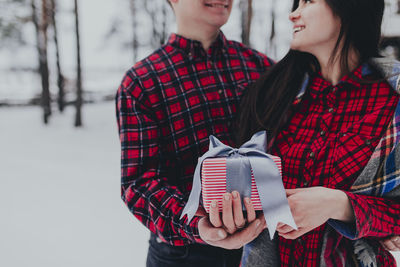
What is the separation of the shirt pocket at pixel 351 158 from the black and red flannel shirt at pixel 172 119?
1.68ft

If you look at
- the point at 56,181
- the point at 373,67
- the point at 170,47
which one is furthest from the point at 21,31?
the point at 373,67

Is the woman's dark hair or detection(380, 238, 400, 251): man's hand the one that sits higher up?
the woman's dark hair

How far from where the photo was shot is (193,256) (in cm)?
154

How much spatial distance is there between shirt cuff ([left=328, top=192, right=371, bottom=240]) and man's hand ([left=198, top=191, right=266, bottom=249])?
287mm

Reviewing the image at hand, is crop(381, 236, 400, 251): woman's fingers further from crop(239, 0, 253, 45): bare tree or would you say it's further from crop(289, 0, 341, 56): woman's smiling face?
crop(239, 0, 253, 45): bare tree

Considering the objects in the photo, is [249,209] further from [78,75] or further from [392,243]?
[78,75]

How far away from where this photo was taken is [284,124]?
1.41 meters

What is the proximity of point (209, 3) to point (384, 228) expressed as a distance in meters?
1.17

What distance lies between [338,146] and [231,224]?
54cm

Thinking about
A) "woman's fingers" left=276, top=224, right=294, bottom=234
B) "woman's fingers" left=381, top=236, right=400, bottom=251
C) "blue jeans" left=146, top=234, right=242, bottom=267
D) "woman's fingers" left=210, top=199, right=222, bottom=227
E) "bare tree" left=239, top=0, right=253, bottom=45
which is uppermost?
"bare tree" left=239, top=0, right=253, bottom=45

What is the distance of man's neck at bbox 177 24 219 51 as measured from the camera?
1616mm

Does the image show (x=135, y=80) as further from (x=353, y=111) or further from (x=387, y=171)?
(x=387, y=171)

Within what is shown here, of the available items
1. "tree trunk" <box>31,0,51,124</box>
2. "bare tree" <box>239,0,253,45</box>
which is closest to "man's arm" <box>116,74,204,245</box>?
"bare tree" <box>239,0,253,45</box>

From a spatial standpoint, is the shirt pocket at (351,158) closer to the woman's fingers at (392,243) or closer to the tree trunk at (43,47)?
the woman's fingers at (392,243)
